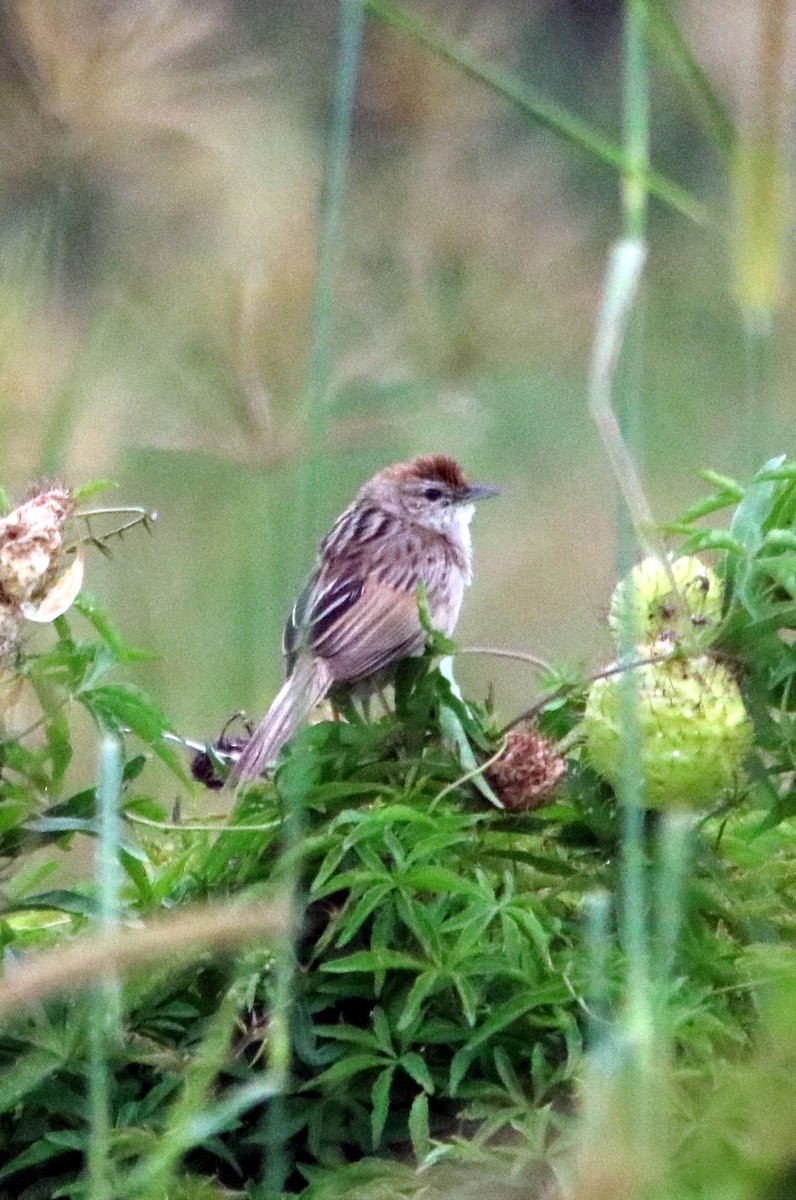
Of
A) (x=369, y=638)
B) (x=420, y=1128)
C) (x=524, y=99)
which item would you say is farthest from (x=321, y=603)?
(x=524, y=99)

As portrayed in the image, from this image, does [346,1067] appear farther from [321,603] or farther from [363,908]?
[321,603]

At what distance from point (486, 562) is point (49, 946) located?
2656mm

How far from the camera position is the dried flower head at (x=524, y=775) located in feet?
5.77

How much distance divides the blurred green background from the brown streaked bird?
A: 11 cm

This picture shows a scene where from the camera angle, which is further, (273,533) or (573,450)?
(573,450)

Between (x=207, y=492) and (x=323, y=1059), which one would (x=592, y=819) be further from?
(x=207, y=492)

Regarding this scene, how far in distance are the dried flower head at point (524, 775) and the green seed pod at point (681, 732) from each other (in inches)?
3.3

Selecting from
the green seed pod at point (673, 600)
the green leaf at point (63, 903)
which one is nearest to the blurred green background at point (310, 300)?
the green leaf at point (63, 903)

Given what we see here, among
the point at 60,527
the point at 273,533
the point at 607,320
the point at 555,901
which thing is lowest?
the point at 555,901

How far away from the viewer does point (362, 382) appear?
12.0ft

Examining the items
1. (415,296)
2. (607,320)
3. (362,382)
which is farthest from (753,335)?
(415,296)

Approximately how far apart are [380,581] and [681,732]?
1769 mm

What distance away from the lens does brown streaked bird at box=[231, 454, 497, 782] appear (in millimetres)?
2707

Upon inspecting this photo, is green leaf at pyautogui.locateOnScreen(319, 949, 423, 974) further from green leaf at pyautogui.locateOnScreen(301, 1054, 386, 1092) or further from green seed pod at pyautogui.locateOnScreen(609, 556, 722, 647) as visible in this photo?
green seed pod at pyautogui.locateOnScreen(609, 556, 722, 647)
